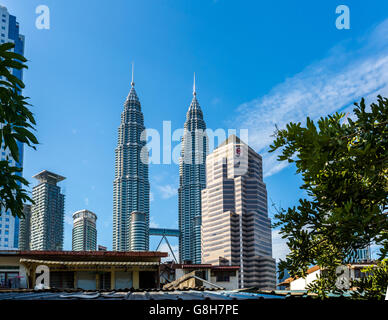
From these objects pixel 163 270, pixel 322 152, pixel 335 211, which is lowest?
pixel 163 270

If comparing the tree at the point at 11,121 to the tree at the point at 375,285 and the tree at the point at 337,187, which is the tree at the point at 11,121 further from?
the tree at the point at 375,285

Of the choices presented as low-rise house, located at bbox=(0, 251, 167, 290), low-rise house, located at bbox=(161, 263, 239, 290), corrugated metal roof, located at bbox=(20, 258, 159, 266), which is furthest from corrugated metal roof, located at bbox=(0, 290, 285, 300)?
low-rise house, located at bbox=(161, 263, 239, 290)

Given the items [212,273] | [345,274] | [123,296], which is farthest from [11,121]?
[212,273]

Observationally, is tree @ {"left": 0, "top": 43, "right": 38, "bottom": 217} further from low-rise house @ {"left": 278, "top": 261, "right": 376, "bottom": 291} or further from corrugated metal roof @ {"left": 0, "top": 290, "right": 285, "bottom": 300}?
A: low-rise house @ {"left": 278, "top": 261, "right": 376, "bottom": 291}

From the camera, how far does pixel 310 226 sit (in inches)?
277

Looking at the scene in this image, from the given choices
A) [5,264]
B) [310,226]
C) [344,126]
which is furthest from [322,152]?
[5,264]

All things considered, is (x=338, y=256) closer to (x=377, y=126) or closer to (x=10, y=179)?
(x=377, y=126)

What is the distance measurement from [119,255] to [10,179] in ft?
65.2

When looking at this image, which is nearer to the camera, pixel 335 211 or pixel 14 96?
pixel 335 211

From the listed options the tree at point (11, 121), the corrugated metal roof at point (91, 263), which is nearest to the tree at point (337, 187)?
the tree at point (11, 121)

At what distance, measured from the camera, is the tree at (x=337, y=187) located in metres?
5.65

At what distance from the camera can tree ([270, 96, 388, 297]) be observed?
565 cm

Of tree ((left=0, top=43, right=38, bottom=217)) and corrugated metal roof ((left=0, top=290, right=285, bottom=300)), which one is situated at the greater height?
tree ((left=0, top=43, right=38, bottom=217))
